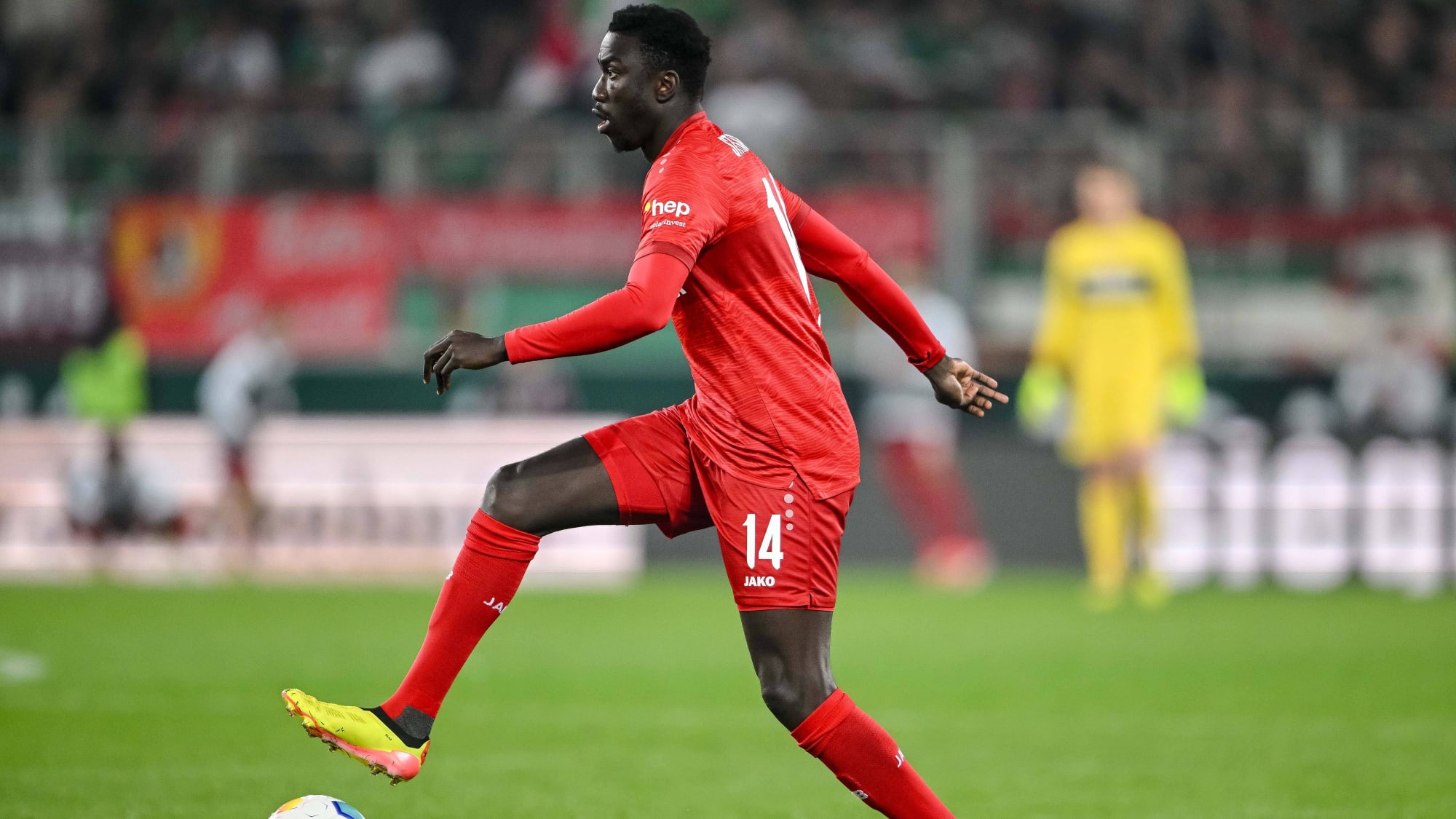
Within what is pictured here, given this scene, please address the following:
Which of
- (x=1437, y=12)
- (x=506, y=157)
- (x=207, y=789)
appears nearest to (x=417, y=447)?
(x=506, y=157)

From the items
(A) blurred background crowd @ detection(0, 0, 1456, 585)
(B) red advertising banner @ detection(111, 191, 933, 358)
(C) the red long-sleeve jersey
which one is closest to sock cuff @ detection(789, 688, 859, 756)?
(C) the red long-sleeve jersey

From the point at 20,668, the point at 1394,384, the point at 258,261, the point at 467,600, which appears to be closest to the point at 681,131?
the point at 467,600

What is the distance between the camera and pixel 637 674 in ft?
26.8

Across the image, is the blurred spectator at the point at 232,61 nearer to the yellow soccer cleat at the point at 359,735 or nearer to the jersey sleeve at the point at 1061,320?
the jersey sleeve at the point at 1061,320

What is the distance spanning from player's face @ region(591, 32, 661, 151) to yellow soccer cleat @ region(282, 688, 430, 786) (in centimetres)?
151

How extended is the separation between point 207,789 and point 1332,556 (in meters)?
9.42

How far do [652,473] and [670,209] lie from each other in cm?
75

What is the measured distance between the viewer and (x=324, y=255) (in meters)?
14.4

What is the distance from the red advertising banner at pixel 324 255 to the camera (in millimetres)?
14188

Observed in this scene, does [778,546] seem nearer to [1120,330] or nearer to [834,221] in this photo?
[1120,330]

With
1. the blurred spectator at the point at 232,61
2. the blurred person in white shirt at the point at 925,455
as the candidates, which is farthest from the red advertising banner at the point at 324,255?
the blurred spectator at the point at 232,61

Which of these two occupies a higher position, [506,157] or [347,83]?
[347,83]

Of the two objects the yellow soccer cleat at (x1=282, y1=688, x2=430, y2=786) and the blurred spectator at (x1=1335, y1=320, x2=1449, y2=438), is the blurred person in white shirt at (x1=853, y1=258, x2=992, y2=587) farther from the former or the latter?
the yellow soccer cleat at (x1=282, y1=688, x2=430, y2=786)

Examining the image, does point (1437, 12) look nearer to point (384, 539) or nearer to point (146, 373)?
point (384, 539)
